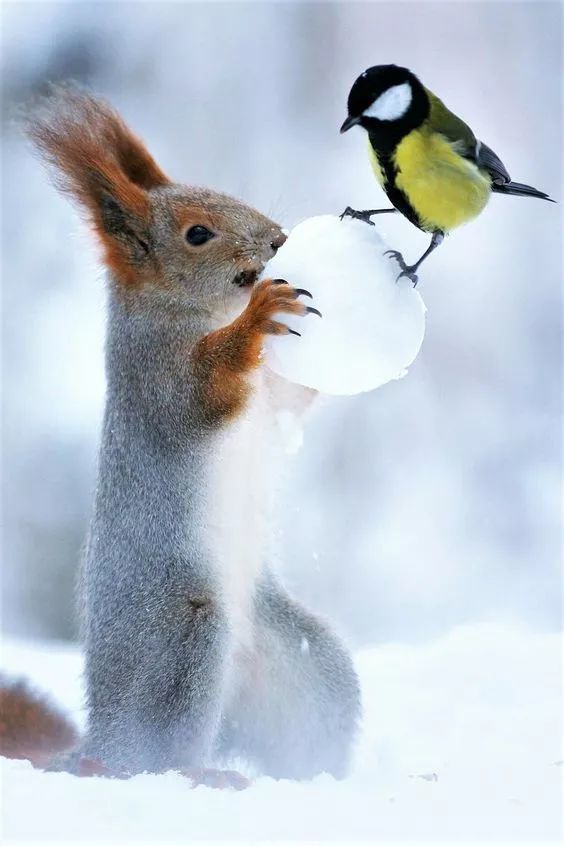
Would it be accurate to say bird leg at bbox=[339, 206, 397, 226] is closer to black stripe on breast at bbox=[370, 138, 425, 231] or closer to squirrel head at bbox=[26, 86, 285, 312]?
black stripe on breast at bbox=[370, 138, 425, 231]

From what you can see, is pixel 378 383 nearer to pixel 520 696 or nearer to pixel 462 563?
pixel 520 696

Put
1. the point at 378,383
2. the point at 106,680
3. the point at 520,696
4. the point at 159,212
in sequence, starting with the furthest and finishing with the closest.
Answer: the point at 520,696
the point at 159,212
the point at 106,680
the point at 378,383

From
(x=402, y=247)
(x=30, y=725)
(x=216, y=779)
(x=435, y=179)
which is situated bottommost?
(x=216, y=779)

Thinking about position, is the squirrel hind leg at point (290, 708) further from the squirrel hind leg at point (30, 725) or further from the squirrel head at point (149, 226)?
the squirrel head at point (149, 226)

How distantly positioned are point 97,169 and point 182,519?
1008 millimetres

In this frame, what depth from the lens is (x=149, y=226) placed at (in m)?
3.34

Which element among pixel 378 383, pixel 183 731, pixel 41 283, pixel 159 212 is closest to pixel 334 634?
pixel 183 731

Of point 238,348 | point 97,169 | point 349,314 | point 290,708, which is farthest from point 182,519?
point 97,169

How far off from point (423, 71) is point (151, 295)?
14.3 ft

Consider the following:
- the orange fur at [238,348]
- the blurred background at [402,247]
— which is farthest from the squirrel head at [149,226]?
the blurred background at [402,247]

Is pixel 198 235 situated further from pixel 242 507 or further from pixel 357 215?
pixel 242 507

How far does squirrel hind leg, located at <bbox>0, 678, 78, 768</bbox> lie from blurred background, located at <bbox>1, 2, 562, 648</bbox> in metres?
2.68

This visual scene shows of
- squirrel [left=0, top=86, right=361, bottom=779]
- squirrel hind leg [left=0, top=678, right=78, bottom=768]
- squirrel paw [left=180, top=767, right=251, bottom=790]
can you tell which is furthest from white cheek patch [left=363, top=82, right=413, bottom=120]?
squirrel hind leg [left=0, top=678, right=78, bottom=768]

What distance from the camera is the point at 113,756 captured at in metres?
3.04
